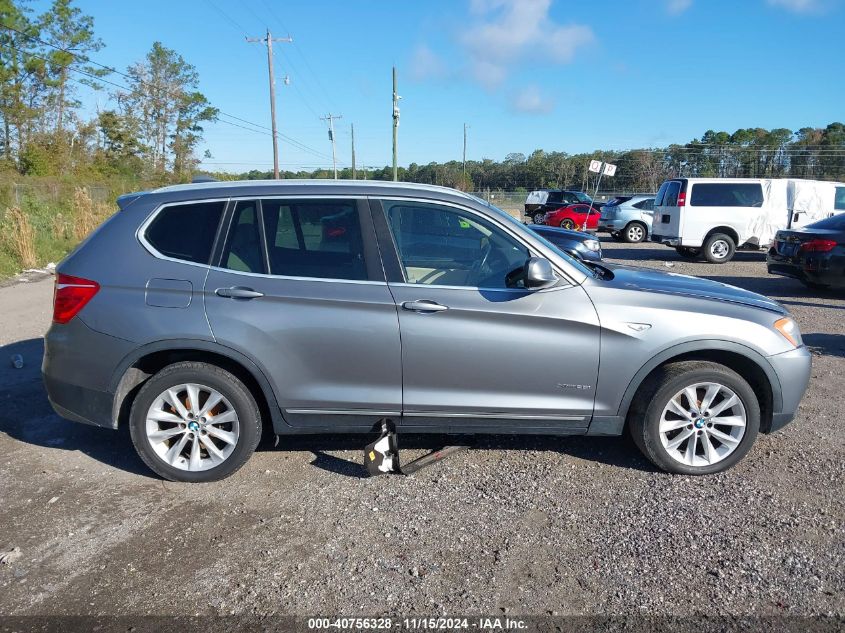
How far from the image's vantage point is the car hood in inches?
158

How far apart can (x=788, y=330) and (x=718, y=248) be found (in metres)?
13.5

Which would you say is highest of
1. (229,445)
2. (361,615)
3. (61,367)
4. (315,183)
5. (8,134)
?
(8,134)

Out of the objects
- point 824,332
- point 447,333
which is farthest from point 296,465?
point 824,332

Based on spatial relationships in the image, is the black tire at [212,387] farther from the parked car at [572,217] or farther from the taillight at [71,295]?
the parked car at [572,217]

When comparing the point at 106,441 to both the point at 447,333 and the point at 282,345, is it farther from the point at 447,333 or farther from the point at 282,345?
the point at 447,333

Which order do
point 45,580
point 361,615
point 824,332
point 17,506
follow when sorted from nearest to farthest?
point 361,615
point 45,580
point 17,506
point 824,332

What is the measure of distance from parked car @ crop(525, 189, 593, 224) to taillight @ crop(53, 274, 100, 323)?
27150 millimetres

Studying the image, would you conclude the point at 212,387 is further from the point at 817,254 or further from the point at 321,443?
the point at 817,254

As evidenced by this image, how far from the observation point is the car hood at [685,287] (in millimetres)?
4002

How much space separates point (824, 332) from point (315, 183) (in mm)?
7157

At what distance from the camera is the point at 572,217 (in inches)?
1102

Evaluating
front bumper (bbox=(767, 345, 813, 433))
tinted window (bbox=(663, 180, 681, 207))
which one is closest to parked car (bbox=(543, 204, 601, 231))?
tinted window (bbox=(663, 180, 681, 207))

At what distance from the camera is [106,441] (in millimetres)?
4629

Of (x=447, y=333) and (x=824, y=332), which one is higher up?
(x=447, y=333)
